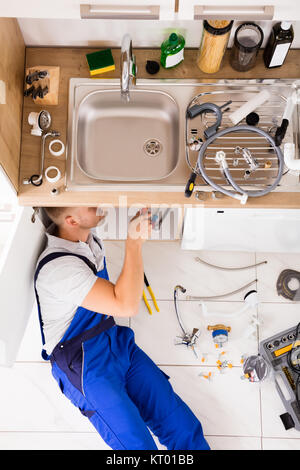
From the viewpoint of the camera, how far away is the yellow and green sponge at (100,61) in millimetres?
1628

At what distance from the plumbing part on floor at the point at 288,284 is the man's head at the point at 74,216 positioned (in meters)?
1.12

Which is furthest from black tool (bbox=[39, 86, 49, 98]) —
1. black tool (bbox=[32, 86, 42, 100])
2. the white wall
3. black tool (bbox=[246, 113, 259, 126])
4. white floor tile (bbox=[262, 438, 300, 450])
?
white floor tile (bbox=[262, 438, 300, 450])

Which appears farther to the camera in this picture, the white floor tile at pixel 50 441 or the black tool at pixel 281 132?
the white floor tile at pixel 50 441

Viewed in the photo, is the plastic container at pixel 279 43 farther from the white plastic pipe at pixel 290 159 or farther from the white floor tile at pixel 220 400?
the white floor tile at pixel 220 400

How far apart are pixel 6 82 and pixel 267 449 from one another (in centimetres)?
209

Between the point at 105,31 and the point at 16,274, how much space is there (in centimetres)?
99

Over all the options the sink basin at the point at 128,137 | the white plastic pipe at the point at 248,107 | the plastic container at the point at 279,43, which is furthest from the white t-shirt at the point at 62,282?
the plastic container at the point at 279,43

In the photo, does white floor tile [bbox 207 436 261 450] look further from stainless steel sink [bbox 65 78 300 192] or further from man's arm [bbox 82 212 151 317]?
stainless steel sink [bbox 65 78 300 192]

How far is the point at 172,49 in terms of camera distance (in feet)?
5.17

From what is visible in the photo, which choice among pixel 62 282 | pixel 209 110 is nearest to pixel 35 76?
pixel 209 110

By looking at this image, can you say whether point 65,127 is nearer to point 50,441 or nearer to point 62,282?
point 62,282

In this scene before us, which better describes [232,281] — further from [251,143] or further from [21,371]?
[21,371]

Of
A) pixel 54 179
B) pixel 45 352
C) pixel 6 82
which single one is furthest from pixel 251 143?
pixel 45 352
